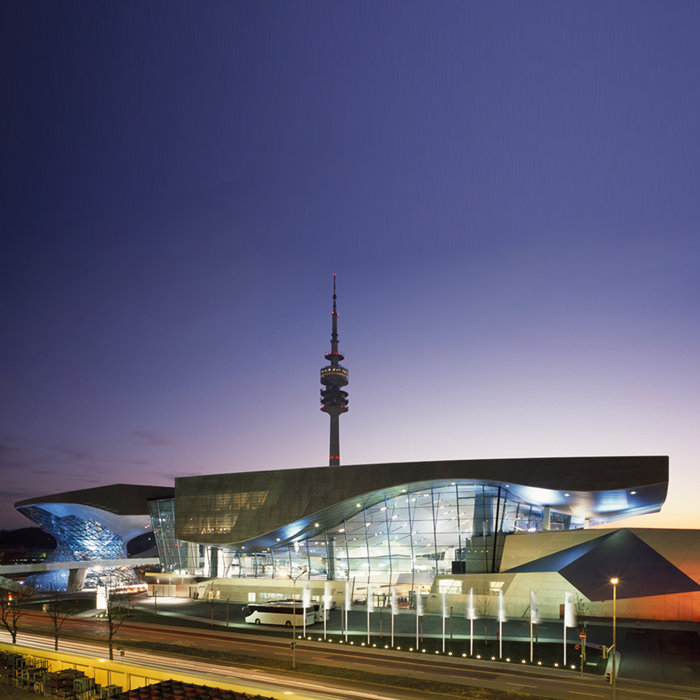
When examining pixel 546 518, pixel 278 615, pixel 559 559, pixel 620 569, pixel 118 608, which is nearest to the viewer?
pixel 620 569

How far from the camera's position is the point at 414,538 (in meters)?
67.7

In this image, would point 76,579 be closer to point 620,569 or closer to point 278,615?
point 278,615

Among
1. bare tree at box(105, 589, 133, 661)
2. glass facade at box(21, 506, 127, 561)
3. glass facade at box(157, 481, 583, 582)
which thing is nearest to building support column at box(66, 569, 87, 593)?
glass facade at box(21, 506, 127, 561)

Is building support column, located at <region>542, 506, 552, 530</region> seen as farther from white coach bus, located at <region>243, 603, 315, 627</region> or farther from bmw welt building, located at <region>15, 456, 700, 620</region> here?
white coach bus, located at <region>243, 603, 315, 627</region>

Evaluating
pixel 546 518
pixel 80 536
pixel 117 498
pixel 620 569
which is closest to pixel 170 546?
pixel 117 498

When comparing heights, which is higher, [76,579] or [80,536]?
[80,536]

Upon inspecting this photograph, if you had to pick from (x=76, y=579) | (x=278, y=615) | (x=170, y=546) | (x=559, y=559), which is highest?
(x=559, y=559)

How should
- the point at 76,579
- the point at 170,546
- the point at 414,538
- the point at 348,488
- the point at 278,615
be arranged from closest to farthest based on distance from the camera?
the point at 278,615
the point at 348,488
the point at 414,538
the point at 170,546
the point at 76,579

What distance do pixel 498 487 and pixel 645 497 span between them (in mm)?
14148

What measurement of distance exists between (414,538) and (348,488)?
10037 millimetres

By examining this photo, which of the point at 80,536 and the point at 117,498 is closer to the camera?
the point at 117,498

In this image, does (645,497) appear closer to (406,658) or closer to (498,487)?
(498,487)

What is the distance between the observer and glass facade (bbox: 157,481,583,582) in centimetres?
6469

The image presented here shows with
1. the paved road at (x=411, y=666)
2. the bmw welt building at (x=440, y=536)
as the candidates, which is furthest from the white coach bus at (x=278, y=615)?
the bmw welt building at (x=440, y=536)
